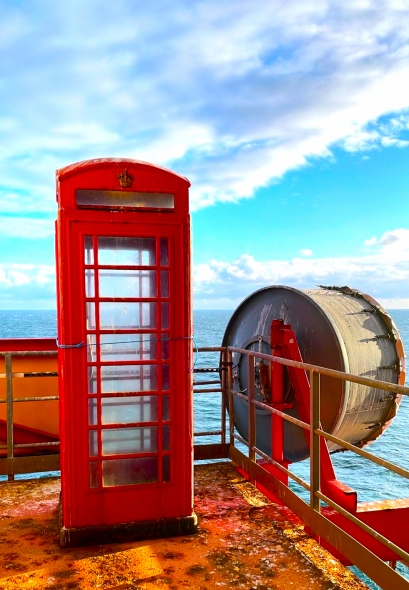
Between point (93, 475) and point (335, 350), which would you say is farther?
point (335, 350)

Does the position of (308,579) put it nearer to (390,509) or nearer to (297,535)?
(297,535)

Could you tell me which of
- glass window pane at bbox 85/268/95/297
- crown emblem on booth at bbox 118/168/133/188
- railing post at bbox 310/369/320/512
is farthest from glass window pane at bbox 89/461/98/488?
crown emblem on booth at bbox 118/168/133/188

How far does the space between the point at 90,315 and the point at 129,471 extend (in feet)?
4.35

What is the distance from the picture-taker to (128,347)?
423 centimetres

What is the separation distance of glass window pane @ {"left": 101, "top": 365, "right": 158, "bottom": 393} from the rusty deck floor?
1.22m

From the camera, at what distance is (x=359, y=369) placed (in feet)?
20.2

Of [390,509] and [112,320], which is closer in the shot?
[112,320]

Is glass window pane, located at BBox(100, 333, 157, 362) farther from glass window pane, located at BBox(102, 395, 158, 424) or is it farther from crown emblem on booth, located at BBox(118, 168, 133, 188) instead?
crown emblem on booth, located at BBox(118, 168, 133, 188)

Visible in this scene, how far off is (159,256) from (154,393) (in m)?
1.10

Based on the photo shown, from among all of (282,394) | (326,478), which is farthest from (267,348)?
(326,478)

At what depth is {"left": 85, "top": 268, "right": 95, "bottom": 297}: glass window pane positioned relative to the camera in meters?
4.11

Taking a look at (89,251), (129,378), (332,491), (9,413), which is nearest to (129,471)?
(129,378)

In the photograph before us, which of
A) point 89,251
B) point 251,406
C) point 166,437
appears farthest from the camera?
point 251,406

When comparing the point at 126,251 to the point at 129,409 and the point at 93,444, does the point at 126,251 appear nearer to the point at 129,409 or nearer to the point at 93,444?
the point at 129,409
